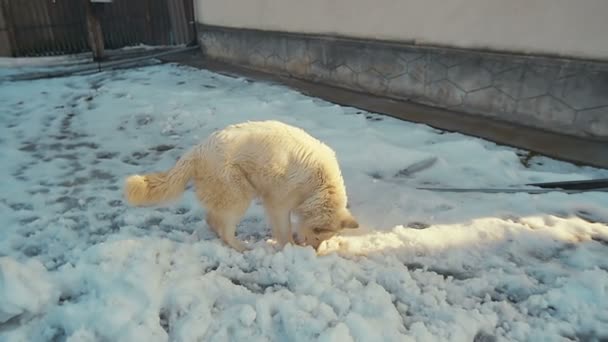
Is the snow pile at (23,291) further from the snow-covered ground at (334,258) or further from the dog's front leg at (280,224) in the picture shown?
the dog's front leg at (280,224)

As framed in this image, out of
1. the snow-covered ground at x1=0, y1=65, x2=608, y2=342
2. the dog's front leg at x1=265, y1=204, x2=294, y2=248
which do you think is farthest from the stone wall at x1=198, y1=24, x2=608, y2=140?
the dog's front leg at x1=265, y1=204, x2=294, y2=248

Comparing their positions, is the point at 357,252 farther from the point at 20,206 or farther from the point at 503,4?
the point at 503,4

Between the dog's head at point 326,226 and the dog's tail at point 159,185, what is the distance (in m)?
0.97

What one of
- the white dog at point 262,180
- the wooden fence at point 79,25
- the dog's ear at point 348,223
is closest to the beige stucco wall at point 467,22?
the white dog at point 262,180

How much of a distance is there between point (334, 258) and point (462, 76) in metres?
4.52

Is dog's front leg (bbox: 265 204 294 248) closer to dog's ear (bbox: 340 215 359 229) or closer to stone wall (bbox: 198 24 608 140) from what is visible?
dog's ear (bbox: 340 215 359 229)

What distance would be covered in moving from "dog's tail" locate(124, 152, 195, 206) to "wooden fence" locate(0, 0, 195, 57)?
1065 cm

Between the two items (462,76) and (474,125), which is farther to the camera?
(462,76)

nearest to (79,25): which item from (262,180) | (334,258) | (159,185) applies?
(159,185)

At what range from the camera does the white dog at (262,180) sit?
3088mm

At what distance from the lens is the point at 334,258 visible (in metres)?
3.12

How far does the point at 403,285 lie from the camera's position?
2865 millimetres

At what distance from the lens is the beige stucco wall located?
518cm

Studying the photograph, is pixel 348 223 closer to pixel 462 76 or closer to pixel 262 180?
pixel 262 180
